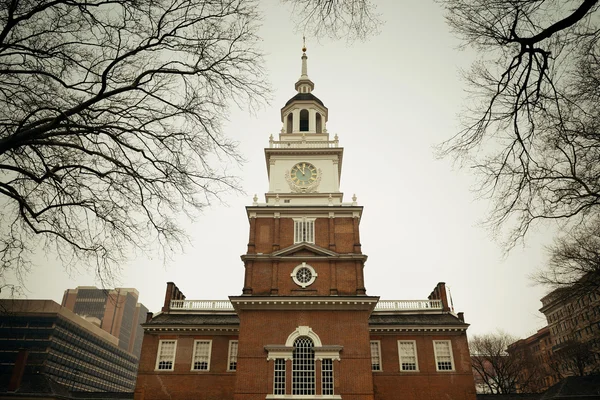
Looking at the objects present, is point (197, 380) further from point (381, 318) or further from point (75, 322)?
point (75, 322)

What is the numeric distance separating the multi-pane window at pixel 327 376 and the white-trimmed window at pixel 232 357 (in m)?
9.08

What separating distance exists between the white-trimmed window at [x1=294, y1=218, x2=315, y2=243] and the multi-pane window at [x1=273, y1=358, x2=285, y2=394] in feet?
24.0

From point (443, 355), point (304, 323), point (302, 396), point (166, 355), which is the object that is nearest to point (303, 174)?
point (304, 323)

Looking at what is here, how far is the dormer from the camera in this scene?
32.1 m

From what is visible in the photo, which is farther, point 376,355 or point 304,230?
point 376,355

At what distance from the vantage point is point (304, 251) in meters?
26.2

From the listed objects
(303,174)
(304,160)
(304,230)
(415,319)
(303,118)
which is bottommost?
(415,319)

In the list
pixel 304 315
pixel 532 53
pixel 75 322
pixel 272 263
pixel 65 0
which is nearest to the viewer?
pixel 532 53

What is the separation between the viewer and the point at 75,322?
9550 cm

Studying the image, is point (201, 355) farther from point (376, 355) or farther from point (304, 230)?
point (376, 355)

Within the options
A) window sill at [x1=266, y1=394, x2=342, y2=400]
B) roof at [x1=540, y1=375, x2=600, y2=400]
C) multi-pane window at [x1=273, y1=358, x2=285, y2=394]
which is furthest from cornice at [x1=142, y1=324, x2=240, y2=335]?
roof at [x1=540, y1=375, x2=600, y2=400]

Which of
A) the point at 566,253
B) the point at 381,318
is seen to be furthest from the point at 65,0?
the point at 381,318

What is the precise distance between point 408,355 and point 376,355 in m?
2.26

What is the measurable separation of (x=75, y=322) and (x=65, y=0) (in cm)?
10392
